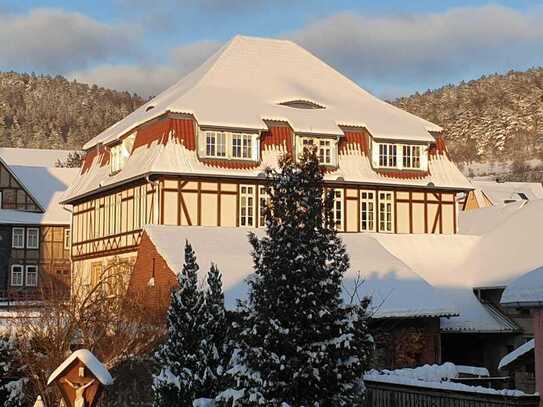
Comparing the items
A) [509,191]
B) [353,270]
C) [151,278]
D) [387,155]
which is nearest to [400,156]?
[387,155]

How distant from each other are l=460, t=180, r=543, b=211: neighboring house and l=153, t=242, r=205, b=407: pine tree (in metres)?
41.1

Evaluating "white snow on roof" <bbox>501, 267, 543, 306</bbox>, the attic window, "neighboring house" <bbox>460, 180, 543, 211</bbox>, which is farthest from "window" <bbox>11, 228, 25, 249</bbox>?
"white snow on roof" <bbox>501, 267, 543, 306</bbox>

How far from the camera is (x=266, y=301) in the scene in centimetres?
1495

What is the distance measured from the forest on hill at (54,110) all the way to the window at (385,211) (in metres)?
112

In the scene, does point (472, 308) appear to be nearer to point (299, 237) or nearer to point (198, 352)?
point (198, 352)

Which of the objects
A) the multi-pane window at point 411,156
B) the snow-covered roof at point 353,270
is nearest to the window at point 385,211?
the multi-pane window at point 411,156

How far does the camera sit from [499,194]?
217ft

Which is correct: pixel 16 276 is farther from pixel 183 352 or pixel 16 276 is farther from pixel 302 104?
pixel 183 352

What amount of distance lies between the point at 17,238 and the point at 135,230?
2290 centimetres

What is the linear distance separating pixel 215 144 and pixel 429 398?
751 inches

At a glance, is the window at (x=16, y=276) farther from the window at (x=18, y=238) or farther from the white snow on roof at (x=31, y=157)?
the white snow on roof at (x=31, y=157)

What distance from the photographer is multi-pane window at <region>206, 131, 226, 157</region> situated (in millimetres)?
34719

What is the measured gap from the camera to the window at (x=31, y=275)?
184 ft

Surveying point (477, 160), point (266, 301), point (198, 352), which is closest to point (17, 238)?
point (198, 352)
